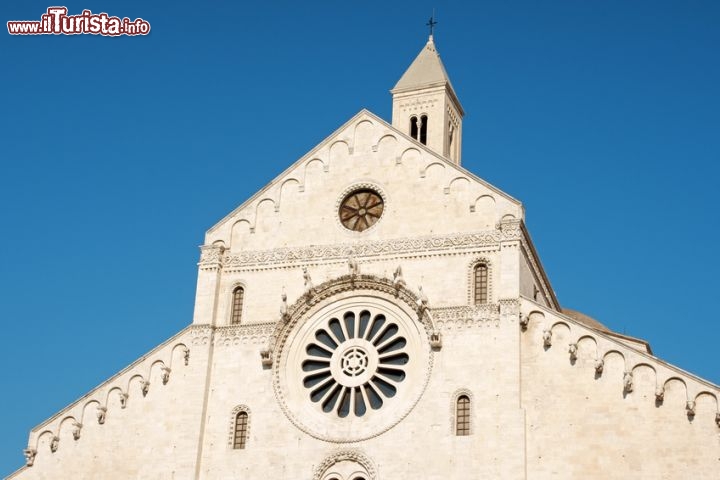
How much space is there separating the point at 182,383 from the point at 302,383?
4.21 m

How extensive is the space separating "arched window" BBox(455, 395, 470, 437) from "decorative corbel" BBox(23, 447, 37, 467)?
14792 mm

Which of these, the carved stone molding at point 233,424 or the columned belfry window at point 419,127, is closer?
the carved stone molding at point 233,424

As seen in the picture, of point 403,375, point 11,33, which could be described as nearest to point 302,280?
point 403,375

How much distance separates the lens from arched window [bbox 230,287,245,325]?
131 feet

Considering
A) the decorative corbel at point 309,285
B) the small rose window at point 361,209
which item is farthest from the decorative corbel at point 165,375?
the small rose window at point 361,209

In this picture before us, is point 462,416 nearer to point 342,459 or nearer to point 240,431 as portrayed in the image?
point 342,459

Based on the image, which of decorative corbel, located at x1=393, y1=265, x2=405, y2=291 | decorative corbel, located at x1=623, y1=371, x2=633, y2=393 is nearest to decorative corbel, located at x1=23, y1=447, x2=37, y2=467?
decorative corbel, located at x1=393, y1=265, x2=405, y2=291

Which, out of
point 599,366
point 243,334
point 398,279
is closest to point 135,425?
point 243,334

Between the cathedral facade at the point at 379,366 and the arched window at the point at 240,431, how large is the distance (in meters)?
0.06

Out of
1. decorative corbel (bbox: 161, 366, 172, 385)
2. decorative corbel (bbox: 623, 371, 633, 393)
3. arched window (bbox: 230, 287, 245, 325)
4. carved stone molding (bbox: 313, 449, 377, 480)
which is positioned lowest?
carved stone molding (bbox: 313, 449, 377, 480)

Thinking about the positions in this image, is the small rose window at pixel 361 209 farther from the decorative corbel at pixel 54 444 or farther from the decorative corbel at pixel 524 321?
the decorative corbel at pixel 54 444

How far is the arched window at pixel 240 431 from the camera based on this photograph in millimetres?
37875

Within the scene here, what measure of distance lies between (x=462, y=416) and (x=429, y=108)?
59.6ft

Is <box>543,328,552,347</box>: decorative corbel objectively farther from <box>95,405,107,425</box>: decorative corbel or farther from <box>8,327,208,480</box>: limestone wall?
<box>95,405,107,425</box>: decorative corbel
